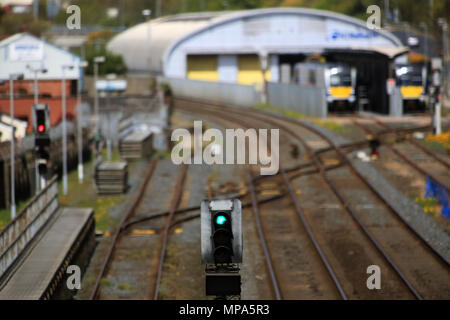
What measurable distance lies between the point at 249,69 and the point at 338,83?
2568cm

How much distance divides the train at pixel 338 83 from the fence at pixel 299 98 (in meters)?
0.56

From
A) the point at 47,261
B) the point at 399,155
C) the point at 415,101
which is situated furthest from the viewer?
the point at 415,101

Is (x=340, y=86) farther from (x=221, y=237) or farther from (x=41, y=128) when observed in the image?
(x=221, y=237)

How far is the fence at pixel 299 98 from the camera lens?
45438 millimetres

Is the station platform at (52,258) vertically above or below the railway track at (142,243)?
above

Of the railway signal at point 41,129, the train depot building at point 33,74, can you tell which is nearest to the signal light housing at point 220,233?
the railway signal at point 41,129

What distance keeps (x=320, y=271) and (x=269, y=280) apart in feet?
4.39

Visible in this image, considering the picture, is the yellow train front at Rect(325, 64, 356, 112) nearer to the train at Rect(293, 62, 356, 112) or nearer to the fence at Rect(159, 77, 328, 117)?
the train at Rect(293, 62, 356, 112)

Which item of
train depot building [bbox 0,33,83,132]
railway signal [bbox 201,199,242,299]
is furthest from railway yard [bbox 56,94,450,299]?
train depot building [bbox 0,33,83,132]

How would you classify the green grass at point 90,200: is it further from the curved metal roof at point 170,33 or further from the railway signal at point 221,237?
the curved metal roof at point 170,33

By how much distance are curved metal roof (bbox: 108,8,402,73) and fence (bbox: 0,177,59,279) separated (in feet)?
150

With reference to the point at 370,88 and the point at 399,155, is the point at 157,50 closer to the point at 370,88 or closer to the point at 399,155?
the point at 370,88
